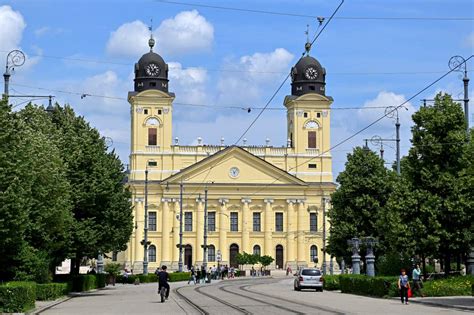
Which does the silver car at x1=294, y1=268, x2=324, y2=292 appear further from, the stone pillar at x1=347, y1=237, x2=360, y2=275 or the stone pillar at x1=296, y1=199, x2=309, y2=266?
the stone pillar at x1=296, y1=199, x2=309, y2=266

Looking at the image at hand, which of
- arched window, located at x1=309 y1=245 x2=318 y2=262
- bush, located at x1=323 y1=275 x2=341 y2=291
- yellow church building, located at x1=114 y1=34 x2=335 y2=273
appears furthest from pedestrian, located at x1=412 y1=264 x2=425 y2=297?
arched window, located at x1=309 y1=245 x2=318 y2=262

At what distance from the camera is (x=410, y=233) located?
137ft

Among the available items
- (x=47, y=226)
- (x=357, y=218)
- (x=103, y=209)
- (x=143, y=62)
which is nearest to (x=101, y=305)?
(x=47, y=226)

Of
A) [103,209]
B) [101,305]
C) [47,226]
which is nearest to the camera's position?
[101,305]

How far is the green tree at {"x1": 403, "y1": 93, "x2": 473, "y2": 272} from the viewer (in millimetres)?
40781

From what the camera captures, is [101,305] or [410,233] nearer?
[101,305]

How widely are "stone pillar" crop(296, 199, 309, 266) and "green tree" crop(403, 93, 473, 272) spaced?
3048 inches

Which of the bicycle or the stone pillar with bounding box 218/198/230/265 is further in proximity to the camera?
the stone pillar with bounding box 218/198/230/265

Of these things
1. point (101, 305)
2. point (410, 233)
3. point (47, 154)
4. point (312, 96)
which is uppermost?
point (312, 96)

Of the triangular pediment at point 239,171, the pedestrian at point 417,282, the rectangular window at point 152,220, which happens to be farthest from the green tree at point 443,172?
the rectangular window at point 152,220

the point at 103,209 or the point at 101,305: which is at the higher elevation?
the point at 103,209

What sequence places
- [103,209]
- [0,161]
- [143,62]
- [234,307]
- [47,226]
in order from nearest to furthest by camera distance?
1. [0,161]
2. [234,307]
3. [47,226]
4. [103,209]
5. [143,62]

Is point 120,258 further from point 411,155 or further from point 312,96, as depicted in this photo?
point 411,155

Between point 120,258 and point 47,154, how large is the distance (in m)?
80.8
